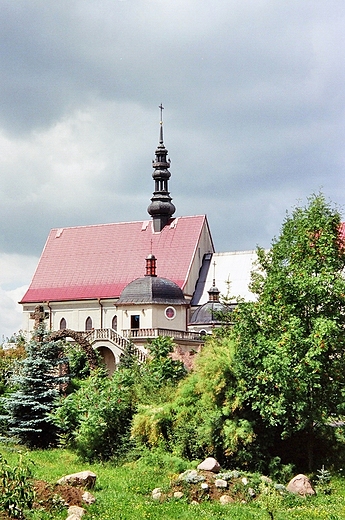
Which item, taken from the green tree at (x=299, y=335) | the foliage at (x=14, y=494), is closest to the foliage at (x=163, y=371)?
the green tree at (x=299, y=335)

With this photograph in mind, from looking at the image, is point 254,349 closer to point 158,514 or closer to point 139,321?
point 158,514

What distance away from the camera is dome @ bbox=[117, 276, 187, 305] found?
50.2 m

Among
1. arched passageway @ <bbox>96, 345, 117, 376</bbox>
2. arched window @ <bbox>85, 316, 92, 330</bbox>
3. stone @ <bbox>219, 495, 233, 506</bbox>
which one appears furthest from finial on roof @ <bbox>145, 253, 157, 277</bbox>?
stone @ <bbox>219, 495, 233, 506</bbox>

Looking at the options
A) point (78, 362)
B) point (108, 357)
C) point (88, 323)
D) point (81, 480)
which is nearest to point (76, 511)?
point (81, 480)

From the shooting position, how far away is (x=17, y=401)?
30812 millimetres

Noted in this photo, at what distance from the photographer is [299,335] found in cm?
2517

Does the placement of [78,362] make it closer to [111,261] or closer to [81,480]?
[111,261]

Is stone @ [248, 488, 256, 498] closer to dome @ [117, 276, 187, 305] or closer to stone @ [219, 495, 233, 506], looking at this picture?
stone @ [219, 495, 233, 506]

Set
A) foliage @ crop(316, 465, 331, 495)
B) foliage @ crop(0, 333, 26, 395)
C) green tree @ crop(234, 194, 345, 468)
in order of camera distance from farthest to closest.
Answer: foliage @ crop(0, 333, 26, 395) → green tree @ crop(234, 194, 345, 468) → foliage @ crop(316, 465, 331, 495)

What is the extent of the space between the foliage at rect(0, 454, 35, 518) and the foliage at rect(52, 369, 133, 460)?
8.70m

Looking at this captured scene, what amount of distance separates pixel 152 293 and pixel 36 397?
1969 centimetres

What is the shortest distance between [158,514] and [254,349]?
783 cm

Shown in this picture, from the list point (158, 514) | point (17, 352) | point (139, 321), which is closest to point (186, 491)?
point (158, 514)

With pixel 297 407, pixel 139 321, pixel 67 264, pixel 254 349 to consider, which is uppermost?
pixel 67 264
